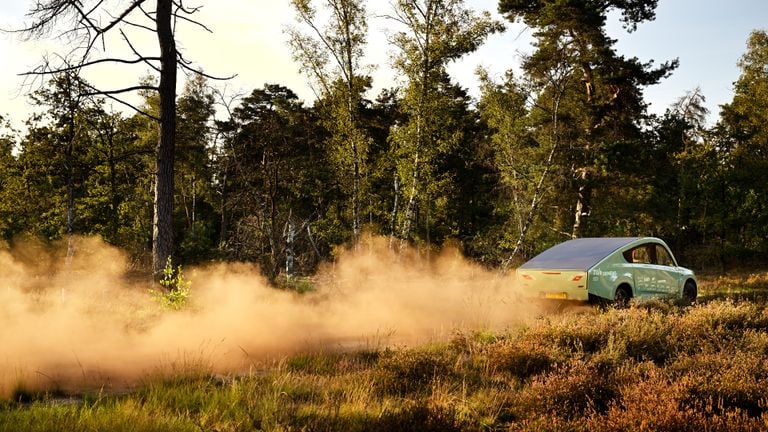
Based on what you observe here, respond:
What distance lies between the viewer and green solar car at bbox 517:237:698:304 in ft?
34.3

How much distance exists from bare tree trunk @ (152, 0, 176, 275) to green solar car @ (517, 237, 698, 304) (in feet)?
26.9

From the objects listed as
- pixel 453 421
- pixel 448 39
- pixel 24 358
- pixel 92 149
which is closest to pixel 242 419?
pixel 453 421

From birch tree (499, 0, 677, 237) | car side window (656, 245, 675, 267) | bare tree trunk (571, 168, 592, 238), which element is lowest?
car side window (656, 245, 675, 267)

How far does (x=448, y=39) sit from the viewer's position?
20.8 meters

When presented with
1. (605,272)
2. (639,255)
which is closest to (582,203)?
(639,255)

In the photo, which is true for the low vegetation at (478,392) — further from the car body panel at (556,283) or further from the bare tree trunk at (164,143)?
the bare tree trunk at (164,143)

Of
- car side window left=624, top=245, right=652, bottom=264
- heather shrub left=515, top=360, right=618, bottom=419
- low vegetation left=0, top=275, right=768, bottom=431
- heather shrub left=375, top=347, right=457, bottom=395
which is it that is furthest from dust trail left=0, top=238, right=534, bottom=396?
heather shrub left=515, top=360, right=618, bottom=419

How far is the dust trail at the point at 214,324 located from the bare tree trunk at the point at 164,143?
108 centimetres

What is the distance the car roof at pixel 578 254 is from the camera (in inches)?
420

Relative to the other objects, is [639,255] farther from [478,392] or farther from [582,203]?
[582,203]

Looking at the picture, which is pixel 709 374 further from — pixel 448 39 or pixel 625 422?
Answer: pixel 448 39

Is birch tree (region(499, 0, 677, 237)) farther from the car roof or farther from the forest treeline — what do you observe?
the car roof

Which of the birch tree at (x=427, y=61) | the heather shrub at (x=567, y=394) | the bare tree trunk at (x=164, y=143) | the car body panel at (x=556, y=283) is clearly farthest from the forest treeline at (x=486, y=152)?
the heather shrub at (x=567, y=394)

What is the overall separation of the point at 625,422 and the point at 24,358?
7.74 m
